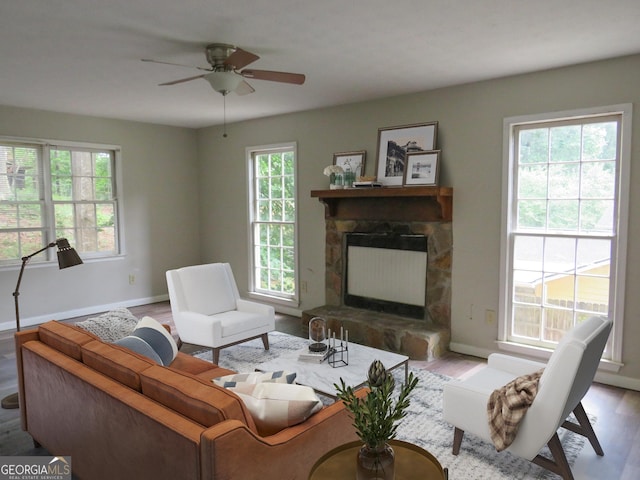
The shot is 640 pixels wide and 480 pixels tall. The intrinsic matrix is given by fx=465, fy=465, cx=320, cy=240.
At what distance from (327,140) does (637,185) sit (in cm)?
295

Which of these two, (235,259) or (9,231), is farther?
(235,259)

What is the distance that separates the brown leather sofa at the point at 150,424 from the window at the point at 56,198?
129 inches

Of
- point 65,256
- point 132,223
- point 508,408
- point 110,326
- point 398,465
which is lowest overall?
point 508,408

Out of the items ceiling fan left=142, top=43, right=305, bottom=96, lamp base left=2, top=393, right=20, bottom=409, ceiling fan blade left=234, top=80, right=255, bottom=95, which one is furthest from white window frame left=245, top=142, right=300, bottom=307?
lamp base left=2, top=393, right=20, bottom=409

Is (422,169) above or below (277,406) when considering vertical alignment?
above

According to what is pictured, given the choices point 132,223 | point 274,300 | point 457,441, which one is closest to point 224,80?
point 457,441

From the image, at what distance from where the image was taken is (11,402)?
3.21 metres

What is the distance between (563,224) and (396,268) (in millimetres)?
1544

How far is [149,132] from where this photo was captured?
6.16 meters

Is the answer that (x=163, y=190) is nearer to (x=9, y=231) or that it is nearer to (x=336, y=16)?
(x=9, y=231)

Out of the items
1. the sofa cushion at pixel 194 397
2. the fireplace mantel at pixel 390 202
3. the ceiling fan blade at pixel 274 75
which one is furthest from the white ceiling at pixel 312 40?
the sofa cushion at pixel 194 397

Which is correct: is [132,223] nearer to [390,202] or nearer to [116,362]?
[390,202]

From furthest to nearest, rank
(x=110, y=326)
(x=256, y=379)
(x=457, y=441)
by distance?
(x=110, y=326) < (x=457, y=441) < (x=256, y=379)

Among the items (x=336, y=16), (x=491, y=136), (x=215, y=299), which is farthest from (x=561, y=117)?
(x=215, y=299)
